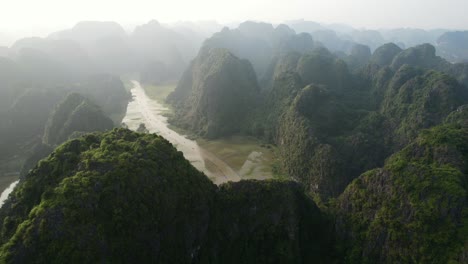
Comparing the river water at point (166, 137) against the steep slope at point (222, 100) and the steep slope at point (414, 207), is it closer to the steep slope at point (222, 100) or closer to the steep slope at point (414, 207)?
the steep slope at point (222, 100)

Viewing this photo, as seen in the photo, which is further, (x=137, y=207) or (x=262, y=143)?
(x=262, y=143)

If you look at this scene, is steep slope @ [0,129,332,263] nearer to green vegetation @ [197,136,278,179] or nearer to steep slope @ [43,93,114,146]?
green vegetation @ [197,136,278,179]

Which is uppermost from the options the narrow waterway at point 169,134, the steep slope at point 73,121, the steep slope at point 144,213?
the steep slope at point 144,213

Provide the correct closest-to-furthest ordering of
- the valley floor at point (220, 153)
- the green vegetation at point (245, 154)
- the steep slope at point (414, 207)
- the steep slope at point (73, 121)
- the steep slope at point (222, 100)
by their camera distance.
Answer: the steep slope at point (414, 207) < the valley floor at point (220, 153) < the green vegetation at point (245, 154) < the steep slope at point (73, 121) < the steep slope at point (222, 100)

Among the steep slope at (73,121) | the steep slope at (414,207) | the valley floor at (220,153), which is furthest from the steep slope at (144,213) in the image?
the steep slope at (73,121)

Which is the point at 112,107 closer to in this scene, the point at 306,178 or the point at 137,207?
the point at 306,178

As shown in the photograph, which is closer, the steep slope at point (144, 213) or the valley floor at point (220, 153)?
the steep slope at point (144, 213)

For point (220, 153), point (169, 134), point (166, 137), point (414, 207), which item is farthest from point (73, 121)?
point (414, 207)

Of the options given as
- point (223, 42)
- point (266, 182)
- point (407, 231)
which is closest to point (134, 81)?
point (223, 42)
